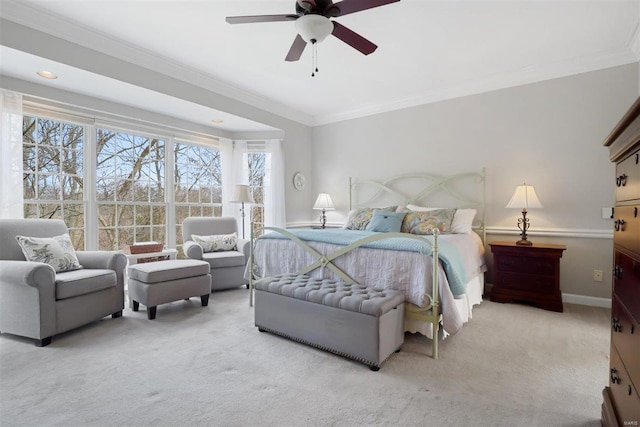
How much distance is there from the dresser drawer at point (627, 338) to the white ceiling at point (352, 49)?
242 cm

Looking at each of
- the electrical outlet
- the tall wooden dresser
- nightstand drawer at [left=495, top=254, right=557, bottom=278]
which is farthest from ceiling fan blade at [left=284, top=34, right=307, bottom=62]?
the electrical outlet

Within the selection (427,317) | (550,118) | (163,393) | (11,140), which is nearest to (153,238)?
(11,140)

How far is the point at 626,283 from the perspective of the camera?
1267mm

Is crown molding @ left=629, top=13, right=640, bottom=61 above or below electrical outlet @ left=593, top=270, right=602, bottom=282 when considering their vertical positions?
above

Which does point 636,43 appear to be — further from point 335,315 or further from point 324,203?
point 324,203

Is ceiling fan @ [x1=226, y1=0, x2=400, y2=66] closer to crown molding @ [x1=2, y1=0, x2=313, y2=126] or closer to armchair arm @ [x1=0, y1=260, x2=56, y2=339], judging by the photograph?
crown molding @ [x1=2, y1=0, x2=313, y2=126]

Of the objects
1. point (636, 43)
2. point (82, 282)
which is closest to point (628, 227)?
point (636, 43)

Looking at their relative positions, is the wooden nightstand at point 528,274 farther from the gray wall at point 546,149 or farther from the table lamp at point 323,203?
the table lamp at point 323,203

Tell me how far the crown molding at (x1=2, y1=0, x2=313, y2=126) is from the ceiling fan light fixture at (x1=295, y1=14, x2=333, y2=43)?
2.10m

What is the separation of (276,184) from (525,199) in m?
3.51

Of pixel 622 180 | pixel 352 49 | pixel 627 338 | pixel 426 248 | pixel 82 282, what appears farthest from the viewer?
pixel 352 49

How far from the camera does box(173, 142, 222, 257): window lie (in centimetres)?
486

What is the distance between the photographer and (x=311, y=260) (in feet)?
10.2

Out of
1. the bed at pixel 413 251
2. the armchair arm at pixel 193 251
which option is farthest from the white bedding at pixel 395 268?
the armchair arm at pixel 193 251
